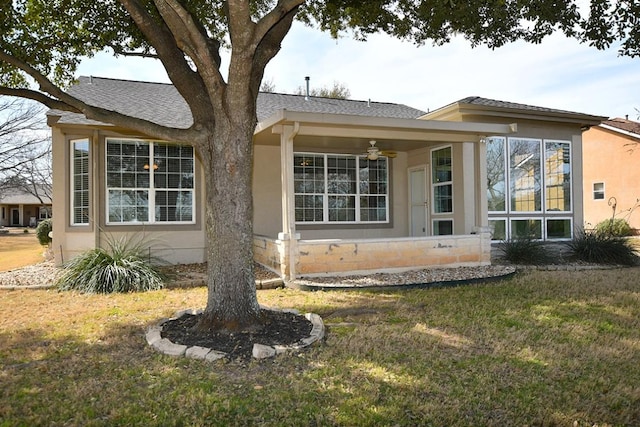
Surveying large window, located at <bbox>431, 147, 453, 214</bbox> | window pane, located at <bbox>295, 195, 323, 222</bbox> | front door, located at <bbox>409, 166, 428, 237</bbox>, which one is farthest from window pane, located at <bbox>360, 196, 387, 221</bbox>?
large window, located at <bbox>431, 147, 453, 214</bbox>

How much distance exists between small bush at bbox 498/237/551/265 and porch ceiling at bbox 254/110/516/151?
8.58ft

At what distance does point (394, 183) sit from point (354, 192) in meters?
1.20

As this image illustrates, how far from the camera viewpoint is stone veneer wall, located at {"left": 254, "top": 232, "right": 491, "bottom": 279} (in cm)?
790

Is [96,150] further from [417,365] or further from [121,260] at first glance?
[417,365]

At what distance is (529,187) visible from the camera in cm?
1121

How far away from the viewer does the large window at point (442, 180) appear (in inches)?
411

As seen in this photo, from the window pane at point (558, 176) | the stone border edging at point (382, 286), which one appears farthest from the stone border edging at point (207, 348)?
the window pane at point (558, 176)

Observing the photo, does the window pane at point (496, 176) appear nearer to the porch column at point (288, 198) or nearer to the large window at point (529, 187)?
the large window at point (529, 187)

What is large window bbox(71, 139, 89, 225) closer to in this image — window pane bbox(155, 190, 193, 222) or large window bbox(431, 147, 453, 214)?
window pane bbox(155, 190, 193, 222)

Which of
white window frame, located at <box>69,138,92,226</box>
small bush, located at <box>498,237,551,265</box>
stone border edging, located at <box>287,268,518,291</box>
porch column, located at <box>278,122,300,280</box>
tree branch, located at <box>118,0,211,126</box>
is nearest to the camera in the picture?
tree branch, located at <box>118,0,211,126</box>

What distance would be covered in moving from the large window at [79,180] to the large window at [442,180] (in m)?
8.02

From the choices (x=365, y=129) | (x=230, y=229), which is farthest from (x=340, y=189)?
(x=230, y=229)

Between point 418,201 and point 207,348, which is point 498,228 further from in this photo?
point 207,348

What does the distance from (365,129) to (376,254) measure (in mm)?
2379
